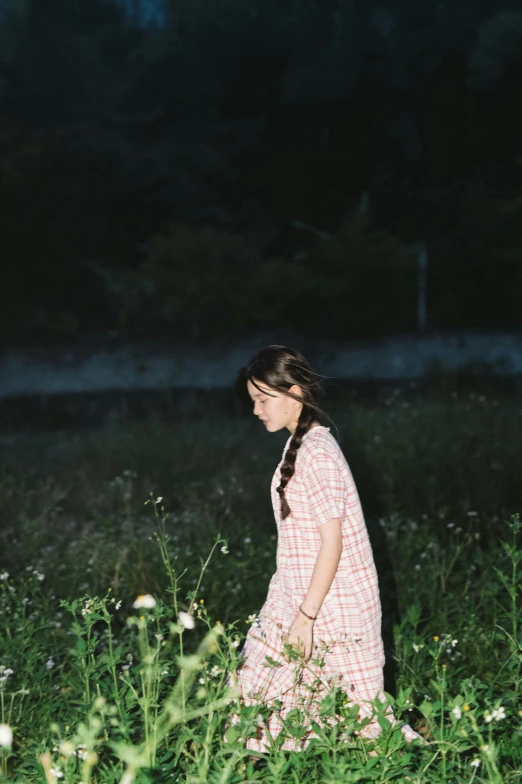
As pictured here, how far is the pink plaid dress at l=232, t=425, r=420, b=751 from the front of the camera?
2.79m

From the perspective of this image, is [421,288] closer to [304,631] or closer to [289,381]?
[289,381]

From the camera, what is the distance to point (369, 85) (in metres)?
15.0

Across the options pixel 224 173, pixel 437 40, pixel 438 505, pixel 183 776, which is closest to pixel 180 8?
pixel 224 173

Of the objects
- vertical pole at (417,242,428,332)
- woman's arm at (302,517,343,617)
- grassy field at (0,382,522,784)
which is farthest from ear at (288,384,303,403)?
vertical pole at (417,242,428,332)

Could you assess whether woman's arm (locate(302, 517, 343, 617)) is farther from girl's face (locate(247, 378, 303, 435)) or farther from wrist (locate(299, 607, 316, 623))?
girl's face (locate(247, 378, 303, 435))

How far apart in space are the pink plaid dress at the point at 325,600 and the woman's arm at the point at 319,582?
0.05m

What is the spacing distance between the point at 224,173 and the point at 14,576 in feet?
36.5

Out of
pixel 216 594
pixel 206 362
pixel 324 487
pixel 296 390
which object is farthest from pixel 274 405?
pixel 206 362

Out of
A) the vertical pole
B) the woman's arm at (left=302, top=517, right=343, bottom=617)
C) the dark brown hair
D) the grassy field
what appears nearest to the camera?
the grassy field

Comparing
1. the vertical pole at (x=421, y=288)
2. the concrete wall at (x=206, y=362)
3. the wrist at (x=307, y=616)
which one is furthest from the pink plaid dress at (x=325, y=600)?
the vertical pole at (x=421, y=288)

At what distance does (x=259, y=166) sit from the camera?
15320 mm

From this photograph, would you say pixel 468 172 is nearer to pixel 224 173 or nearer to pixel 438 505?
pixel 224 173

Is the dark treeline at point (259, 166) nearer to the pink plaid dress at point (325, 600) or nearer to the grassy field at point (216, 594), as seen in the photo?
the grassy field at point (216, 594)

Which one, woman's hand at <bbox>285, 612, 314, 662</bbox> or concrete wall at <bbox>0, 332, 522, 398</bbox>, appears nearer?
woman's hand at <bbox>285, 612, 314, 662</bbox>
